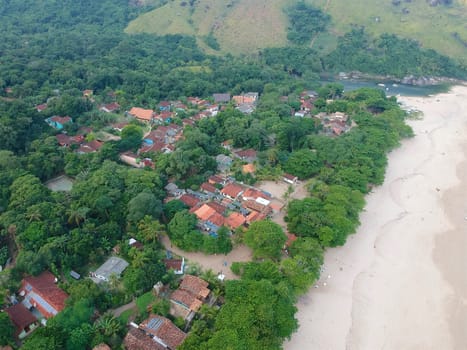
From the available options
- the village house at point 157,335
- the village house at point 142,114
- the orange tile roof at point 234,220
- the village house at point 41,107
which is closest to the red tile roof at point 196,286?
the village house at point 157,335

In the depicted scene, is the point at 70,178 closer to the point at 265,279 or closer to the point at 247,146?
the point at 247,146

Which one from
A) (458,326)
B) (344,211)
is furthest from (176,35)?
(458,326)

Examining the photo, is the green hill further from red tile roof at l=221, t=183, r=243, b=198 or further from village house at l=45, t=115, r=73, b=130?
red tile roof at l=221, t=183, r=243, b=198

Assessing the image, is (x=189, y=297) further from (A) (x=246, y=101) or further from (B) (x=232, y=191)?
(A) (x=246, y=101)

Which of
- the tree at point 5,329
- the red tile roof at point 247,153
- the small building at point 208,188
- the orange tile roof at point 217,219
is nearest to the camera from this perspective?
the tree at point 5,329

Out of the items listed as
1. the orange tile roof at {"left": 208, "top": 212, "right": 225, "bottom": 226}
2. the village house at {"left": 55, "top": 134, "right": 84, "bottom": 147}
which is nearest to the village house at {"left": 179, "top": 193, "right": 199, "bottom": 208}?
the orange tile roof at {"left": 208, "top": 212, "right": 225, "bottom": 226}

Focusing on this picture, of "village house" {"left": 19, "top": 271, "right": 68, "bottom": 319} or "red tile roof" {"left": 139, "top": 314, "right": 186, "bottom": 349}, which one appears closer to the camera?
"red tile roof" {"left": 139, "top": 314, "right": 186, "bottom": 349}

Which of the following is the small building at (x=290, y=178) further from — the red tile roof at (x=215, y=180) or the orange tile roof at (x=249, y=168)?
the red tile roof at (x=215, y=180)
